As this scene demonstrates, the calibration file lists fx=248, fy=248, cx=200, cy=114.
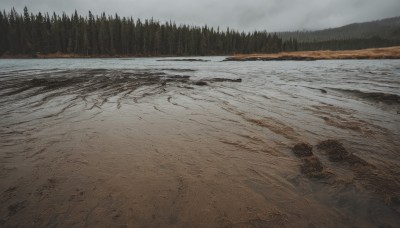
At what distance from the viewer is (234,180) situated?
3.79m

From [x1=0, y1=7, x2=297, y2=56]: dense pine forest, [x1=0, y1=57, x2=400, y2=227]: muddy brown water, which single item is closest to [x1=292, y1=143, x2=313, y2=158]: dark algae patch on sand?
[x1=0, y1=57, x2=400, y2=227]: muddy brown water

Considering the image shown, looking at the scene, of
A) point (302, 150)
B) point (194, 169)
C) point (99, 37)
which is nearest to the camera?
point (194, 169)

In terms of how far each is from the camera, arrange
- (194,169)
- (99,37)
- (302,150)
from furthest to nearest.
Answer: (99,37), (302,150), (194,169)

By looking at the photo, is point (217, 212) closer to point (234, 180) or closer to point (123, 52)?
point (234, 180)

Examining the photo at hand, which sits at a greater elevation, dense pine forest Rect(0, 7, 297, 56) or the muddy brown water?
dense pine forest Rect(0, 7, 297, 56)

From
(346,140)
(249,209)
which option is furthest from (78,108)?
(346,140)

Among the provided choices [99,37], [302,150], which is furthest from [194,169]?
[99,37]

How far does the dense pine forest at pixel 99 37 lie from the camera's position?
90562 mm

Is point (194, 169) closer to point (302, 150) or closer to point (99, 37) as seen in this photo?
point (302, 150)

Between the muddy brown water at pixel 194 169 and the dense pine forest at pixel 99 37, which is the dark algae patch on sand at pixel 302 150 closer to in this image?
the muddy brown water at pixel 194 169

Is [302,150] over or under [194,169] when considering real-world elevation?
over

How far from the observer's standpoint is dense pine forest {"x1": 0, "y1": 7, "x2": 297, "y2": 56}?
9056cm

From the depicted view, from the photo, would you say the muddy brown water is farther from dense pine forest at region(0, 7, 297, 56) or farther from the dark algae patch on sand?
dense pine forest at region(0, 7, 297, 56)

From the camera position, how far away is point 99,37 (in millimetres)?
95062
